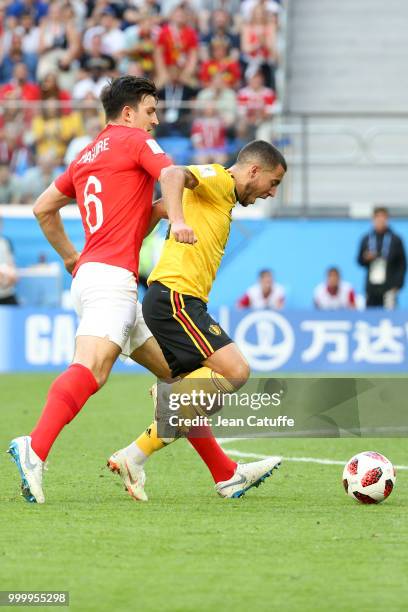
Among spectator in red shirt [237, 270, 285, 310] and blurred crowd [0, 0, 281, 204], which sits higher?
blurred crowd [0, 0, 281, 204]

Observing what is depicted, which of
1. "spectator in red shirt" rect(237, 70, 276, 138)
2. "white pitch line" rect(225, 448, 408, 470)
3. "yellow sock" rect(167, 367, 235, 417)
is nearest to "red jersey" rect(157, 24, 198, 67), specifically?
"spectator in red shirt" rect(237, 70, 276, 138)

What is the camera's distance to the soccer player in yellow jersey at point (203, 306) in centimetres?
686

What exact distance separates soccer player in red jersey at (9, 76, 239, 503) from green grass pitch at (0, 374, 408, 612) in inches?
16.8

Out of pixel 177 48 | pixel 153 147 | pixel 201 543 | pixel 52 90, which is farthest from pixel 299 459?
pixel 177 48

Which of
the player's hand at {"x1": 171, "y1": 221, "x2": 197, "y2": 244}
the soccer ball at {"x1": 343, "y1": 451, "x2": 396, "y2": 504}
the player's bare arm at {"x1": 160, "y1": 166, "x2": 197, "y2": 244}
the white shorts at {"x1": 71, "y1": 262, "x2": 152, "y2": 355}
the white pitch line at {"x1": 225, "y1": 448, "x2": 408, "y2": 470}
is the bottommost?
the white pitch line at {"x1": 225, "y1": 448, "x2": 408, "y2": 470}

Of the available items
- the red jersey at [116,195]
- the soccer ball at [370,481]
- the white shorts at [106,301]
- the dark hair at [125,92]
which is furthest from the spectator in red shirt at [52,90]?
the soccer ball at [370,481]

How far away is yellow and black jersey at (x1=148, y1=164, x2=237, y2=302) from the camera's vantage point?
7035 mm

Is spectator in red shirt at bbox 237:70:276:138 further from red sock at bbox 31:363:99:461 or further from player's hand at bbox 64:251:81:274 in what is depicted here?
red sock at bbox 31:363:99:461

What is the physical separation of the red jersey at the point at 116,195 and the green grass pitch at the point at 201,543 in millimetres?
1330

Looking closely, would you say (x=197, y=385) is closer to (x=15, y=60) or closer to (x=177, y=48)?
(x=177, y=48)

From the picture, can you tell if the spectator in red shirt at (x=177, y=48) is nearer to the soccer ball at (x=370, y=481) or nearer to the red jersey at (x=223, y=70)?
the red jersey at (x=223, y=70)

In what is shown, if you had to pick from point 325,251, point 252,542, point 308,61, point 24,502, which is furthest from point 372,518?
point 308,61

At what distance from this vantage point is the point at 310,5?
24.1 m

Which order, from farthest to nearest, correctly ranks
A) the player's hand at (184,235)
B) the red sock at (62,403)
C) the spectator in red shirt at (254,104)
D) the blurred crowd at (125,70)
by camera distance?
the spectator in red shirt at (254,104), the blurred crowd at (125,70), the red sock at (62,403), the player's hand at (184,235)
